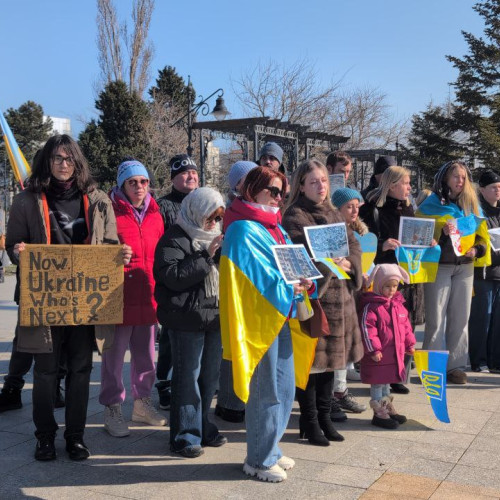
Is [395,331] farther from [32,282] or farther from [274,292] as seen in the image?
[32,282]

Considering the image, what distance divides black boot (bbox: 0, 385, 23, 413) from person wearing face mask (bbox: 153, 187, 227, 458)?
1706mm

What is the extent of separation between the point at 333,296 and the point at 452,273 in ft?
7.27

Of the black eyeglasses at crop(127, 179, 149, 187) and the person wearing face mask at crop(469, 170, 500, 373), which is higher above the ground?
the black eyeglasses at crop(127, 179, 149, 187)

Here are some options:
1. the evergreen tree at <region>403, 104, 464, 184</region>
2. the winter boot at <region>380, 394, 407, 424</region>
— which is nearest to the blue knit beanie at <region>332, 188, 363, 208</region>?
the winter boot at <region>380, 394, 407, 424</region>

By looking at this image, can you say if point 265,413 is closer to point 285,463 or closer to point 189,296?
point 285,463

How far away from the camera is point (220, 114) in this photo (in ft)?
59.6

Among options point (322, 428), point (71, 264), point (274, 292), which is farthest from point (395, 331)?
point (71, 264)

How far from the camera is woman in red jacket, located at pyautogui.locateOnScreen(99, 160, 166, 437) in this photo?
4.73m

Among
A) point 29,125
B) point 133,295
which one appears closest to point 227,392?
point 133,295

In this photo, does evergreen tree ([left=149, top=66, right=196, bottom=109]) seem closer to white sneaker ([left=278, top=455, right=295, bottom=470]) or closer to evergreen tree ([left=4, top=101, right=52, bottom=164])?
evergreen tree ([left=4, top=101, right=52, bottom=164])

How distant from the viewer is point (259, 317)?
12.2 feet

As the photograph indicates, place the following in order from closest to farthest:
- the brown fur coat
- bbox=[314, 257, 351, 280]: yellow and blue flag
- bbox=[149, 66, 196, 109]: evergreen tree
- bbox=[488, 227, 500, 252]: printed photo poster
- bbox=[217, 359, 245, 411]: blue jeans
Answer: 1. bbox=[314, 257, 351, 280]: yellow and blue flag
2. the brown fur coat
3. bbox=[217, 359, 245, 411]: blue jeans
4. bbox=[488, 227, 500, 252]: printed photo poster
5. bbox=[149, 66, 196, 109]: evergreen tree

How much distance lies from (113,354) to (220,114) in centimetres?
1417

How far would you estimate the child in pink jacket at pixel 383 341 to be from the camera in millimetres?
4941
